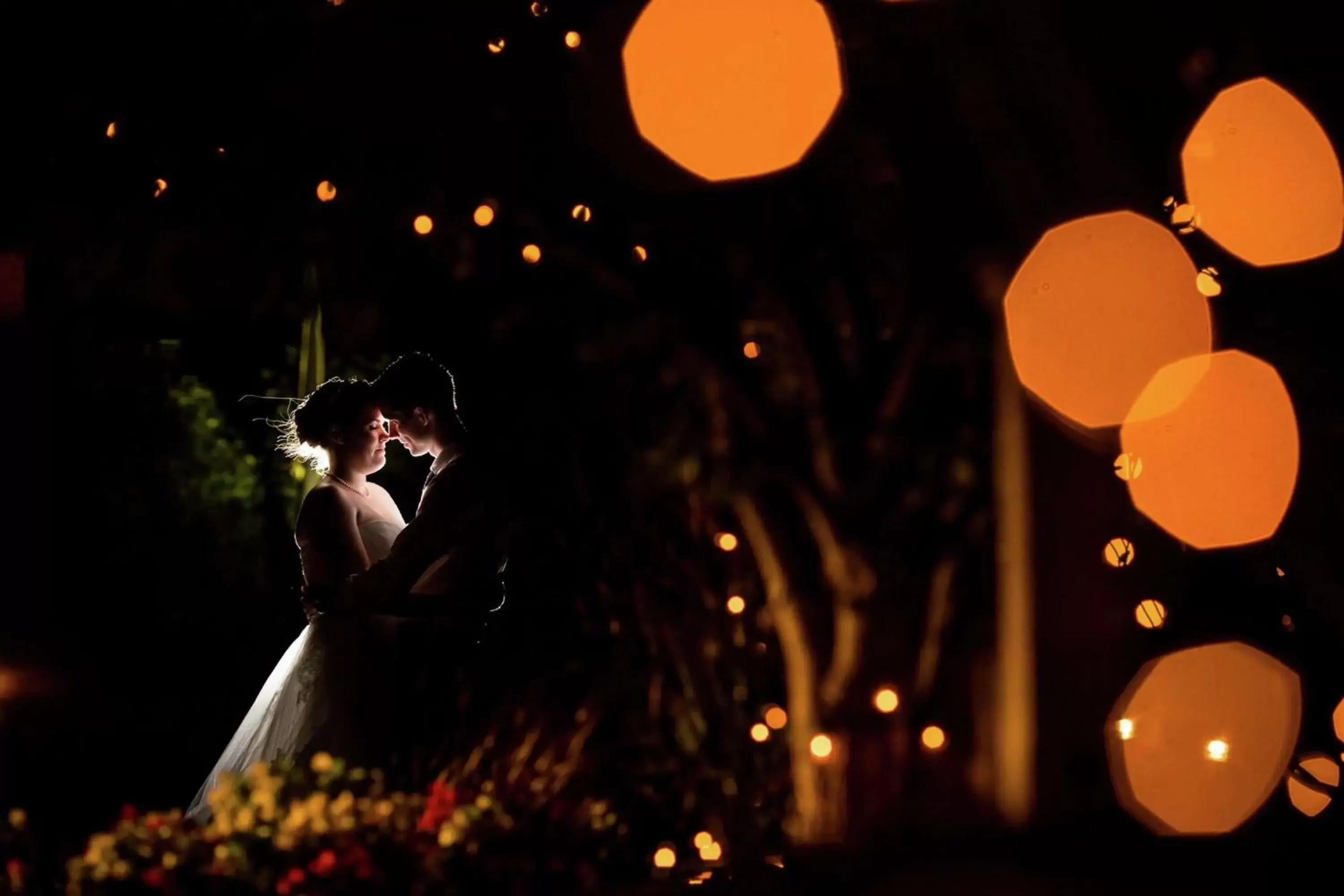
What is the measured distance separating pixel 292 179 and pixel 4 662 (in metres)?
2.02

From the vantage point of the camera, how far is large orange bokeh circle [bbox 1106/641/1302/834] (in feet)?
19.6

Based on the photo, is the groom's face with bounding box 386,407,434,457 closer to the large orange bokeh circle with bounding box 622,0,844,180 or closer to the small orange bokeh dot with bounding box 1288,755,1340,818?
the large orange bokeh circle with bounding box 622,0,844,180

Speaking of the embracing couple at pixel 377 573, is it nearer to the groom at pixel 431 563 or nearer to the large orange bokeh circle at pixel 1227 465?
the groom at pixel 431 563

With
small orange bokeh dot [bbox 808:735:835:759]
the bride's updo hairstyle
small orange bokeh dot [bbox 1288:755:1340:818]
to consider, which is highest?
the bride's updo hairstyle

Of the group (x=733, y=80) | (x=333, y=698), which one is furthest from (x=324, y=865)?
(x=733, y=80)

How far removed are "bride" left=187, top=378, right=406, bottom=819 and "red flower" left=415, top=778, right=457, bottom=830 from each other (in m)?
0.28

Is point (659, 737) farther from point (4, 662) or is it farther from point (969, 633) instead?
point (4, 662)

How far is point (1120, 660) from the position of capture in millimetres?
4430

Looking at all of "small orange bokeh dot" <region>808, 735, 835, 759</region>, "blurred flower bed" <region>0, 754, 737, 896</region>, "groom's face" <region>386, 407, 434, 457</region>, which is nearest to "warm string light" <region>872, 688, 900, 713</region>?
"small orange bokeh dot" <region>808, 735, 835, 759</region>

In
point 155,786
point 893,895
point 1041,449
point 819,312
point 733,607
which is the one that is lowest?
point 893,895

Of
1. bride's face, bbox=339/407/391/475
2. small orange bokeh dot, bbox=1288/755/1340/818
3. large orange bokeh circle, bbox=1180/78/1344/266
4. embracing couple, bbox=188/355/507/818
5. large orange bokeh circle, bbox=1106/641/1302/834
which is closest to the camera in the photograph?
embracing couple, bbox=188/355/507/818

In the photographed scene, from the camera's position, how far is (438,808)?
166 inches

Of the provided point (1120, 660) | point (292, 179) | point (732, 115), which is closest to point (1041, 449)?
point (1120, 660)

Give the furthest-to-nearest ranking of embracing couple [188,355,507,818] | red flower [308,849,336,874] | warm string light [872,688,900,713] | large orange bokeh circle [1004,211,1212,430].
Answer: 1. warm string light [872,688,900,713]
2. large orange bokeh circle [1004,211,1212,430]
3. embracing couple [188,355,507,818]
4. red flower [308,849,336,874]
